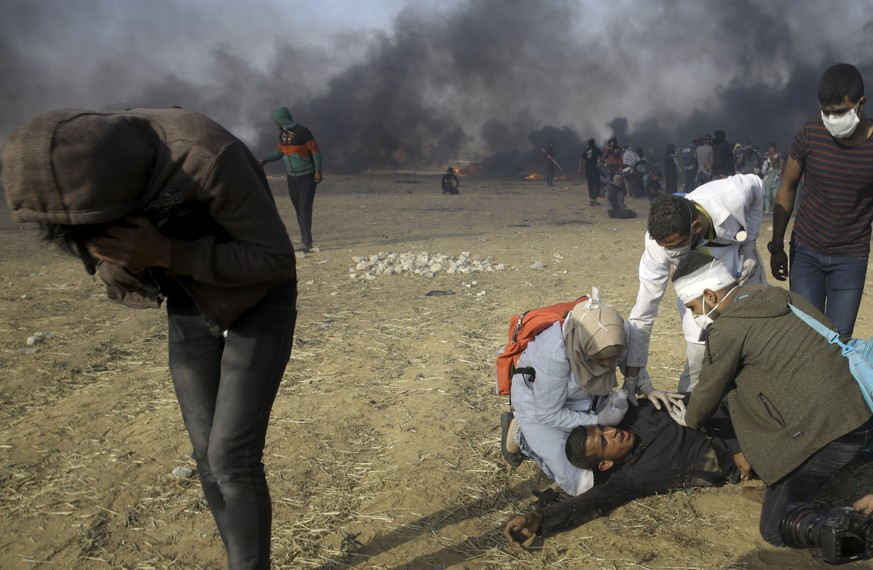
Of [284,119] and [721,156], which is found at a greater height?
[284,119]

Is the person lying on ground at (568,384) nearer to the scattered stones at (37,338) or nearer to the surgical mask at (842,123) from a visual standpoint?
the surgical mask at (842,123)

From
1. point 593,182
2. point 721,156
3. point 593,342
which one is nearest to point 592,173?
point 593,182

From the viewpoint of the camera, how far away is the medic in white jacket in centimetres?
387

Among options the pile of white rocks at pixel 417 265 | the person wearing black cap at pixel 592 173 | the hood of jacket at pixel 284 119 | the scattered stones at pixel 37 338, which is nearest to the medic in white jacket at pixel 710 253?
the scattered stones at pixel 37 338

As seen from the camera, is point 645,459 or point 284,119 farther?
point 284,119

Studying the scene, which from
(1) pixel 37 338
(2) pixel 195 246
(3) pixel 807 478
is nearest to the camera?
(2) pixel 195 246

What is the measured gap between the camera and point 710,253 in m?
3.79

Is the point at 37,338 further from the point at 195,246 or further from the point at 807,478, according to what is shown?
the point at 807,478

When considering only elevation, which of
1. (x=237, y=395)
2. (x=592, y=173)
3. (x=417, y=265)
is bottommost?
(x=417, y=265)

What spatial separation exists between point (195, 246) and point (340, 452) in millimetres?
2260

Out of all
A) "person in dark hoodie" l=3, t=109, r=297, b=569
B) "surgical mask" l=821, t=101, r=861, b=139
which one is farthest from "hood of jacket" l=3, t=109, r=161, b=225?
"surgical mask" l=821, t=101, r=861, b=139

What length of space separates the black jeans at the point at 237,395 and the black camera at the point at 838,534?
6.97ft

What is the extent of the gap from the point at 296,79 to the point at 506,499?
37.9 m

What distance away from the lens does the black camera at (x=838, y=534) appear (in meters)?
2.79
